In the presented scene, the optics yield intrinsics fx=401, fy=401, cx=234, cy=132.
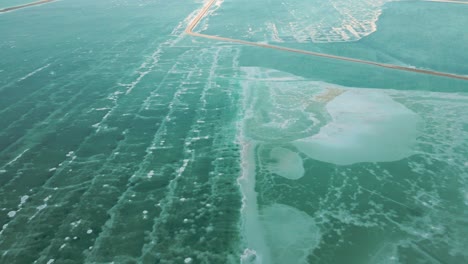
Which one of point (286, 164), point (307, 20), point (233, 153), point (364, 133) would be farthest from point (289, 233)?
point (307, 20)

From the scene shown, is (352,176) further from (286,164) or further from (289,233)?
(289,233)

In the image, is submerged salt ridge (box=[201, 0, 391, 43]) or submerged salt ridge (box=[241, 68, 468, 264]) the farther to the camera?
submerged salt ridge (box=[201, 0, 391, 43])

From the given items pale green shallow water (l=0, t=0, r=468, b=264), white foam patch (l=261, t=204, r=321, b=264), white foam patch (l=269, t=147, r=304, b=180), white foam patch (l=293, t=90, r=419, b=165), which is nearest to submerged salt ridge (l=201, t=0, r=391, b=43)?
pale green shallow water (l=0, t=0, r=468, b=264)

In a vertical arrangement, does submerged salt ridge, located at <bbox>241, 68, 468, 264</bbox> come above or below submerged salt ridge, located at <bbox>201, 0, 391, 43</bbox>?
below

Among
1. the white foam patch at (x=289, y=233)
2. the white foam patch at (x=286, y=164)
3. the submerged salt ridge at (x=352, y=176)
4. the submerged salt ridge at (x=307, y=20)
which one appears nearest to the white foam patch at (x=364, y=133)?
the submerged salt ridge at (x=352, y=176)

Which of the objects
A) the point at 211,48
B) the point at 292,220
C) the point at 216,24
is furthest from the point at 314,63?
the point at 292,220

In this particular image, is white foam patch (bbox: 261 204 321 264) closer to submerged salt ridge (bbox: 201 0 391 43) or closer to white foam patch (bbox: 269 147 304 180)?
white foam patch (bbox: 269 147 304 180)

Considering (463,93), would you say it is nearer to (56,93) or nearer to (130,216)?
(130,216)

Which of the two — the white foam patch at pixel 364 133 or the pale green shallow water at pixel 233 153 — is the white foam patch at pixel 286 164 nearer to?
the pale green shallow water at pixel 233 153
